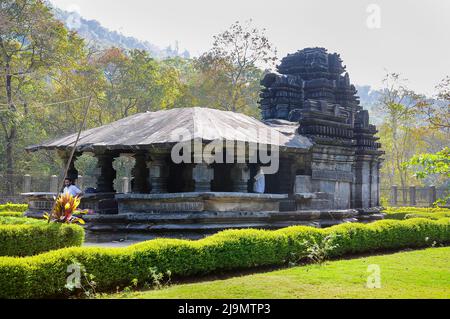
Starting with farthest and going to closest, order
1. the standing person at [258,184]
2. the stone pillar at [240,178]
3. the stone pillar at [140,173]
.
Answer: the stone pillar at [140,173] < the standing person at [258,184] < the stone pillar at [240,178]

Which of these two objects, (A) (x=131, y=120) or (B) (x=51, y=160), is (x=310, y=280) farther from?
(B) (x=51, y=160)

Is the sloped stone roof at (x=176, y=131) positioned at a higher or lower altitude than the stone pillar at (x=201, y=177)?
higher

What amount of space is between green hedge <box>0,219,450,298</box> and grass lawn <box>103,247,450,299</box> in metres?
0.39

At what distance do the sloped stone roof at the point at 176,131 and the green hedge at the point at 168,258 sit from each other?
3447 mm

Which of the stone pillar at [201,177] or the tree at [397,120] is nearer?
the stone pillar at [201,177]

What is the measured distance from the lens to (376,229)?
1105cm

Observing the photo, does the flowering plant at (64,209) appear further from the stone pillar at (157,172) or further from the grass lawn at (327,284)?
the stone pillar at (157,172)

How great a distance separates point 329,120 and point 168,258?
417 inches

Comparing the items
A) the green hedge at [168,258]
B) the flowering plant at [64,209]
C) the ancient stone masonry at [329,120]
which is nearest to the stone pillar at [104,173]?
the ancient stone masonry at [329,120]

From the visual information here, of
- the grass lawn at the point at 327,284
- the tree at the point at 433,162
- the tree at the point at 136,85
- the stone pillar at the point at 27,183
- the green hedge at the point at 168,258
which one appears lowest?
the grass lawn at the point at 327,284

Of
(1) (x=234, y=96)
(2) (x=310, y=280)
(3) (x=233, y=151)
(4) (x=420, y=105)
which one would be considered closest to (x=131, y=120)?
(3) (x=233, y=151)

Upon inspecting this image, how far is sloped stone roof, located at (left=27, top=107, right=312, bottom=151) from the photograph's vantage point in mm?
12039

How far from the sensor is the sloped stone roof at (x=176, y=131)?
474 inches

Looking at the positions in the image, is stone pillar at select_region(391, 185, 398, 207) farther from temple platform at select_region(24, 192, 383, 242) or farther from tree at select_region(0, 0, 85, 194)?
tree at select_region(0, 0, 85, 194)
